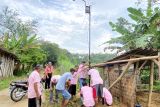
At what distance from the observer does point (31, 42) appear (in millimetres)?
32812

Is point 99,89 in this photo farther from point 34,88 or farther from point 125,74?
point 34,88

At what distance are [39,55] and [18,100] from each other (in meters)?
20.2

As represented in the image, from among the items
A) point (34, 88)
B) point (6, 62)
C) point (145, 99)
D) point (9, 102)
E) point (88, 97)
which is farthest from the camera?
point (6, 62)

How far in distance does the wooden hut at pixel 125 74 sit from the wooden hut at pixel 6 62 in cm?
→ 1408

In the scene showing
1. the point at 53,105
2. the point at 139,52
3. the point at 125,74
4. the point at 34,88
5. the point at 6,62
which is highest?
the point at 139,52

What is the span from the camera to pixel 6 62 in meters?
29.4

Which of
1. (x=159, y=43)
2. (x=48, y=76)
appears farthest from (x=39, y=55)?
(x=159, y=43)

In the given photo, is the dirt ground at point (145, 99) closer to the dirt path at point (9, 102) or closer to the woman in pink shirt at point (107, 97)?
the woman in pink shirt at point (107, 97)

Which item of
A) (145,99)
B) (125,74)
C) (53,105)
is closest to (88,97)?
(53,105)

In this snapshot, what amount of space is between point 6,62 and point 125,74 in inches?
697

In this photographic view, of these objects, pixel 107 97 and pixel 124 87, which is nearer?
pixel 107 97

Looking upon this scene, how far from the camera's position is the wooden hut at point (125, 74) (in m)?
13.1

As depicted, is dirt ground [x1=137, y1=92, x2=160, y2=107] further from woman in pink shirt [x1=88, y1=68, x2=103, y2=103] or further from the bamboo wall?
woman in pink shirt [x1=88, y1=68, x2=103, y2=103]

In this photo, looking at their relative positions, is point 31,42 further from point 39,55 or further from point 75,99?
point 75,99
